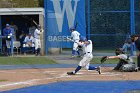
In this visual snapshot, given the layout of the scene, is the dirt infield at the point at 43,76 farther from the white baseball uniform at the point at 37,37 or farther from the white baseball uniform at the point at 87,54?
the white baseball uniform at the point at 37,37

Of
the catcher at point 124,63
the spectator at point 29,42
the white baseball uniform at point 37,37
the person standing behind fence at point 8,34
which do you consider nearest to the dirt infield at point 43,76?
the catcher at point 124,63

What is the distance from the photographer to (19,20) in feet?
106

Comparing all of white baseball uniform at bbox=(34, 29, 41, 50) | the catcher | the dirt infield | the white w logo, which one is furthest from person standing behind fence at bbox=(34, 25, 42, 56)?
the catcher

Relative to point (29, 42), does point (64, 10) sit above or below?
above

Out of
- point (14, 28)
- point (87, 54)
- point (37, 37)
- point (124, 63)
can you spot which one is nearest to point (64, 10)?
point (37, 37)

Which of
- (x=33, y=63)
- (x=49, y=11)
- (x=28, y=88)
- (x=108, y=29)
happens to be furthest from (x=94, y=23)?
(x=28, y=88)

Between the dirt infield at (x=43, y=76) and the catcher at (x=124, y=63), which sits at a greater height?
the catcher at (x=124, y=63)

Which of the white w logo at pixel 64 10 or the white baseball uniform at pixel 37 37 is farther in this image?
the white w logo at pixel 64 10

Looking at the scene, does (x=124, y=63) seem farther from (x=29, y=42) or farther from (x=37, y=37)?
(x=29, y=42)

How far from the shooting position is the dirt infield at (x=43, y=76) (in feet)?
53.5

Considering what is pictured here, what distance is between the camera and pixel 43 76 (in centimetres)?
1853

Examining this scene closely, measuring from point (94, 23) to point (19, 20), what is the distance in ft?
18.5

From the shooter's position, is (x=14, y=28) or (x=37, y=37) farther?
(x=14, y=28)

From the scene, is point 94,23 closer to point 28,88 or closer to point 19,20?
point 19,20
